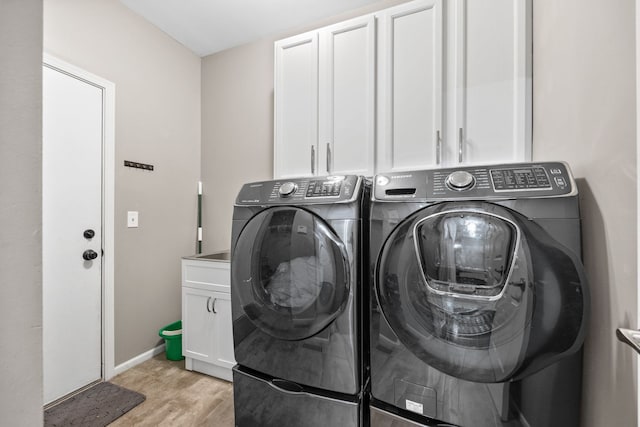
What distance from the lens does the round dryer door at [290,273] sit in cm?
115

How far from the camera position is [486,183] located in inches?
38.3

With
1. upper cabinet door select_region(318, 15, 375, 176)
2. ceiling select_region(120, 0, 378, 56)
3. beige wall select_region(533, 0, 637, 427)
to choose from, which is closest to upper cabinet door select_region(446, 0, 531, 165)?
beige wall select_region(533, 0, 637, 427)

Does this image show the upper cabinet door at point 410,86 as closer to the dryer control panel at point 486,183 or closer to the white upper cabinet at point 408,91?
the white upper cabinet at point 408,91

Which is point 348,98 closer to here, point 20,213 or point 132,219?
point 20,213

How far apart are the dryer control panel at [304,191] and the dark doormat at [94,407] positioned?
151 centimetres

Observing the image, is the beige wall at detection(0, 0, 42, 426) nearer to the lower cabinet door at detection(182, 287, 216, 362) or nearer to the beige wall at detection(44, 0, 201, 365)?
the lower cabinet door at detection(182, 287, 216, 362)

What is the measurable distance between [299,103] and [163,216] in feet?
5.00

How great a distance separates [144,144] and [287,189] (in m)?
1.66

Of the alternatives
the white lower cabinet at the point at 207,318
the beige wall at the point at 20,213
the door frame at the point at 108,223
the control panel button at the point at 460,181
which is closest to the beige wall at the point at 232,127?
the white lower cabinet at the point at 207,318

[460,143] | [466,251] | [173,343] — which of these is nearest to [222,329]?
[173,343]

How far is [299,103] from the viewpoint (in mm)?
1984

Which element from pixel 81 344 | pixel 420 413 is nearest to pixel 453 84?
pixel 420 413

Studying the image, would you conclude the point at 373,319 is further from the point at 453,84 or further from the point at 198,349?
the point at 198,349

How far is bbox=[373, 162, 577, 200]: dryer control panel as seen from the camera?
90 centimetres
